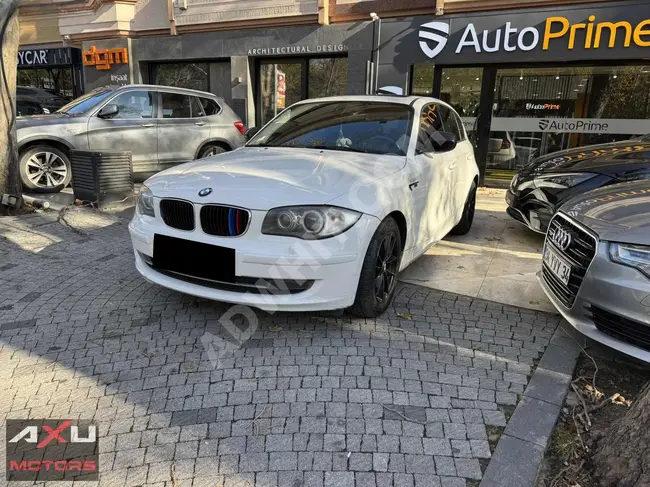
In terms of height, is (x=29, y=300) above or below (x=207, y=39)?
below

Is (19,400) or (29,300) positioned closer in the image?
(19,400)

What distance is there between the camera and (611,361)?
3.26 metres

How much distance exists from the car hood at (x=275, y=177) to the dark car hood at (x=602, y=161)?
2.76 m

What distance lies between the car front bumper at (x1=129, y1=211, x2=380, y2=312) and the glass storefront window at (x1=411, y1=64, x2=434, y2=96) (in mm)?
8117

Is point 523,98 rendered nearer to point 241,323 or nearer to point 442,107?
point 442,107

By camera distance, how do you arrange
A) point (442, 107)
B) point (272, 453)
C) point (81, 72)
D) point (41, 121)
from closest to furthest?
point (272, 453)
point (442, 107)
point (41, 121)
point (81, 72)

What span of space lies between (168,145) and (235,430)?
7.04 meters

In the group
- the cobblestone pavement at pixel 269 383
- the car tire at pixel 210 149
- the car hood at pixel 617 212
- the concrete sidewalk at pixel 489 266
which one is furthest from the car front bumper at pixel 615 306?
the car tire at pixel 210 149

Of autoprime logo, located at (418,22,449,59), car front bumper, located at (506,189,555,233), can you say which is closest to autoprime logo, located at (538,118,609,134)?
autoprime logo, located at (418,22,449,59)

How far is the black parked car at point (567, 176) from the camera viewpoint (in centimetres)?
522

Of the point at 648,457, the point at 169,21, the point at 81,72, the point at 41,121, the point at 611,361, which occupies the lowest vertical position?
the point at 611,361

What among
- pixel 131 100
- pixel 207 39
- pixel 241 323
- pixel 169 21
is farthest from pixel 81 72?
pixel 241 323

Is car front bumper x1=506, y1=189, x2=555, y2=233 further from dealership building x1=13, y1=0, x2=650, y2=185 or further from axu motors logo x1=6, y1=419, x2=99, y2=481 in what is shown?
axu motors logo x1=6, y1=419, x2=99, y2=481

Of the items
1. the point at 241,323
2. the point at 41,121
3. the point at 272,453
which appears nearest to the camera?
the point at 272,453
